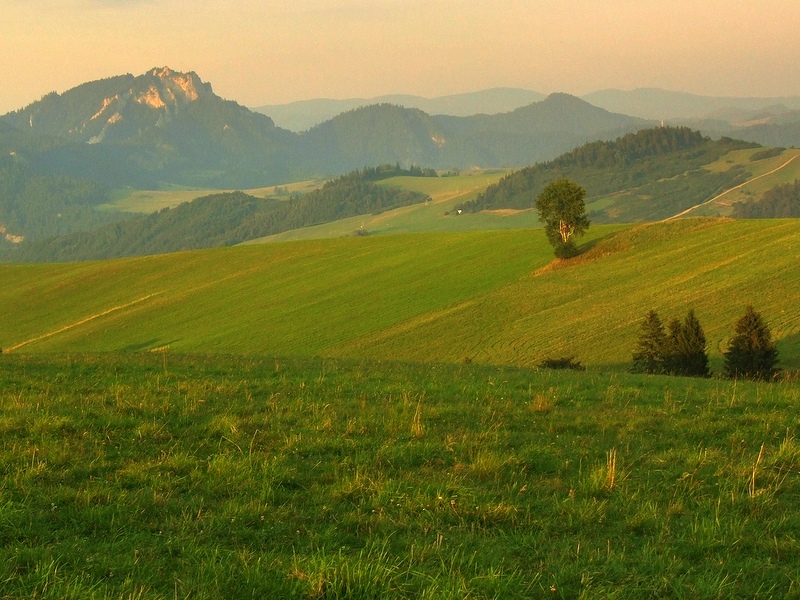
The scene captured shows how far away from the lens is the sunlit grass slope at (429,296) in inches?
2338

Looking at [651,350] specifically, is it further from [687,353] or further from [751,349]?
[751,349]

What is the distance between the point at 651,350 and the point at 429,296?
38215 millimetres

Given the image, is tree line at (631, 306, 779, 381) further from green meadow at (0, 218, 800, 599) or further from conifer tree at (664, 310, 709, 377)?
green meadow at (0, 218, 800, 599)

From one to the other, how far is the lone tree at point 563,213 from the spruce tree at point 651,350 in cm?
4082

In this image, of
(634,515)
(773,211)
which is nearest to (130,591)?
(634,515)

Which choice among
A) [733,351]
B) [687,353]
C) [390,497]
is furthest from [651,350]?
[390,497]

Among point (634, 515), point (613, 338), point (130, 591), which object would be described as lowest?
point (613, 338)

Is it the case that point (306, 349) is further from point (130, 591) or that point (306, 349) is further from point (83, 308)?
point (130, 591)

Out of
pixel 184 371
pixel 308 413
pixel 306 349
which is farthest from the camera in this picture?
pixel 306 349

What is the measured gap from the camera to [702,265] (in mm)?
72875

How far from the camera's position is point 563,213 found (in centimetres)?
8519

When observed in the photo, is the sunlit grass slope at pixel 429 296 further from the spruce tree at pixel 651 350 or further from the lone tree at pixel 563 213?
the spruce tree at pixel 651 350

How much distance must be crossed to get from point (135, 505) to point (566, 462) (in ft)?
16.0

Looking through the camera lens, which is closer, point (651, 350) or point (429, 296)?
point (651, 350)
